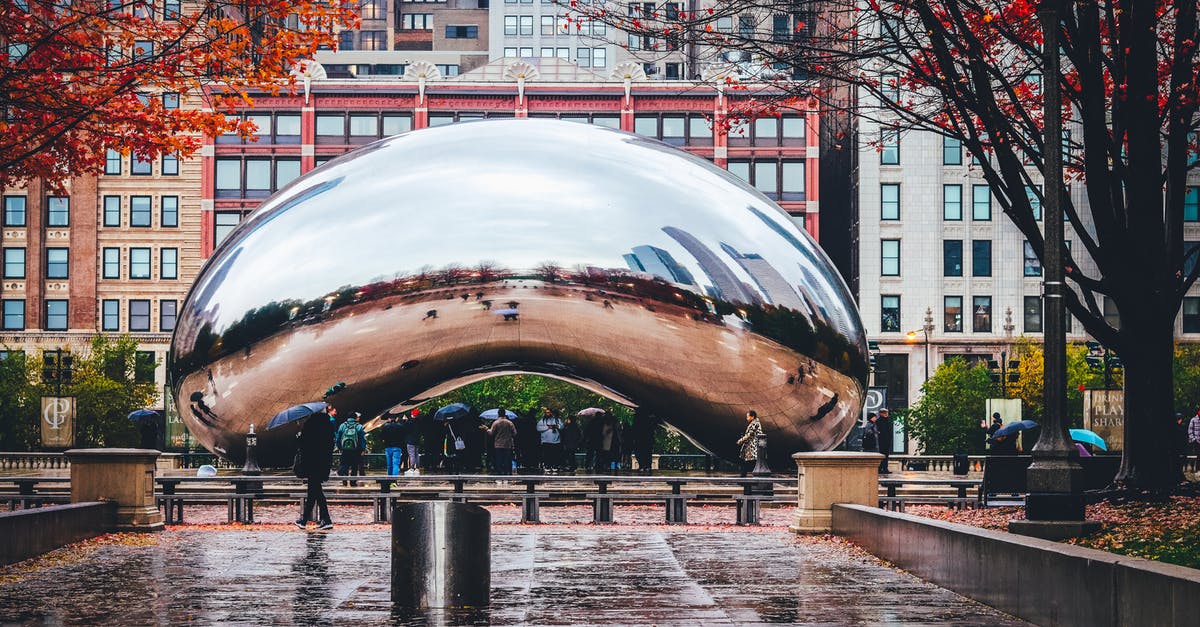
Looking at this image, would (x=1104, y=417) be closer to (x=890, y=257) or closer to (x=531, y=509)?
(x=531, y=509)

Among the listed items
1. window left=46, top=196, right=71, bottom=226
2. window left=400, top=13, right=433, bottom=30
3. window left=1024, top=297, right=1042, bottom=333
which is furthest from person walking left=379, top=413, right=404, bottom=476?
window left=400, top=13, right=433, bottom=30

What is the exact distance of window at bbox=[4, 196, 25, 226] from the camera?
78.0 metres

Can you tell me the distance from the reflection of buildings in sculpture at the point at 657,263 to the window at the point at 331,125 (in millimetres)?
61916

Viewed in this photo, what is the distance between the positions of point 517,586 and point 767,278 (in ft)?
33.4

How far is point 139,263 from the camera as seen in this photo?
7956cm

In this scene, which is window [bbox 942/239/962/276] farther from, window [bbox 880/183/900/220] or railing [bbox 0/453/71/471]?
railing [bbox 0/453/71/471]

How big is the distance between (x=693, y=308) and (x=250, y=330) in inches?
245

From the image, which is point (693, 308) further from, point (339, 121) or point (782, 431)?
point (339, 121)

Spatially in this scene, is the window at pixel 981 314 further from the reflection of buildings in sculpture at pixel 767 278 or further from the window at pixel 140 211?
the reflection of buildings in sculpture at pixel 767 278

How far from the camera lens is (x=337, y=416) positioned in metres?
23.2

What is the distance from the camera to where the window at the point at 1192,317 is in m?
77.4

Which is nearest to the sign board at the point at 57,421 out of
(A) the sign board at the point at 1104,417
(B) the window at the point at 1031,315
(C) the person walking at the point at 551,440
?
(C) the person walking at the point at 551,440

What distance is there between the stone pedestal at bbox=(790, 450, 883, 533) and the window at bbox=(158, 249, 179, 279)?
66344 mm

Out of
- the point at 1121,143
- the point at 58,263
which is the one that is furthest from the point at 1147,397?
the point at 58,263
